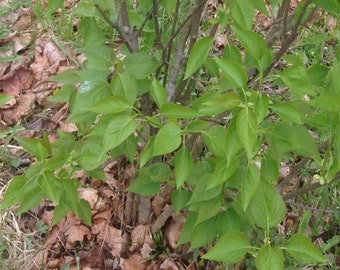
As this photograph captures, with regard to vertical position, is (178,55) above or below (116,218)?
above

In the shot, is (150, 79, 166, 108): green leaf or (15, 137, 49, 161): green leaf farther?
(15, 137, 49, 161): green leaf

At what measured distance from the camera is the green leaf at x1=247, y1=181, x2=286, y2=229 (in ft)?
5.34

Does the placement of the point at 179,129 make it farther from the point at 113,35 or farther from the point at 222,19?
the point at 113,35

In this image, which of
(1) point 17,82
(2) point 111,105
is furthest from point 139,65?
(1) point 17,82

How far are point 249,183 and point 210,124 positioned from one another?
48 cm

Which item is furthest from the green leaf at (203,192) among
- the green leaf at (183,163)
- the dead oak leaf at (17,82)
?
the dead oak leaf at (17,82)

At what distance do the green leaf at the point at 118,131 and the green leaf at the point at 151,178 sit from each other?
61 cm

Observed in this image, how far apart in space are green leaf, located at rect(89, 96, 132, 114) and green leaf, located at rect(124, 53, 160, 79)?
0.89 ft

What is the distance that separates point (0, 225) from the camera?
264cm

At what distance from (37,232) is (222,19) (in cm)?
151

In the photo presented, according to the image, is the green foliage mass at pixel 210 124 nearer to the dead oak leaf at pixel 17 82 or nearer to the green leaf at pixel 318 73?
the green leaf at pixel 318 73

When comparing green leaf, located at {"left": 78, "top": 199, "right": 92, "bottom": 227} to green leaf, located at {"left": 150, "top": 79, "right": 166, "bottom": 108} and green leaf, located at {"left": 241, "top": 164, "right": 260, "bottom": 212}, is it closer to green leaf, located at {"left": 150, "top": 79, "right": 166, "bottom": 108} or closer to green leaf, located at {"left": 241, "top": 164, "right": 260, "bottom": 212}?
green leaf, located at {"left": 150, "top": 79, "right": 166, "bottom": 108}

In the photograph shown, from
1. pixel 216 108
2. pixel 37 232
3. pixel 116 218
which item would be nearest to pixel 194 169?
pixel 216 108

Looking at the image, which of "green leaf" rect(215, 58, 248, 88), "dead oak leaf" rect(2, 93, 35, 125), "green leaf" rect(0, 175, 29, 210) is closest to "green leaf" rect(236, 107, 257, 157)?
"green leaf" rect(215, 58, 248, 88)
